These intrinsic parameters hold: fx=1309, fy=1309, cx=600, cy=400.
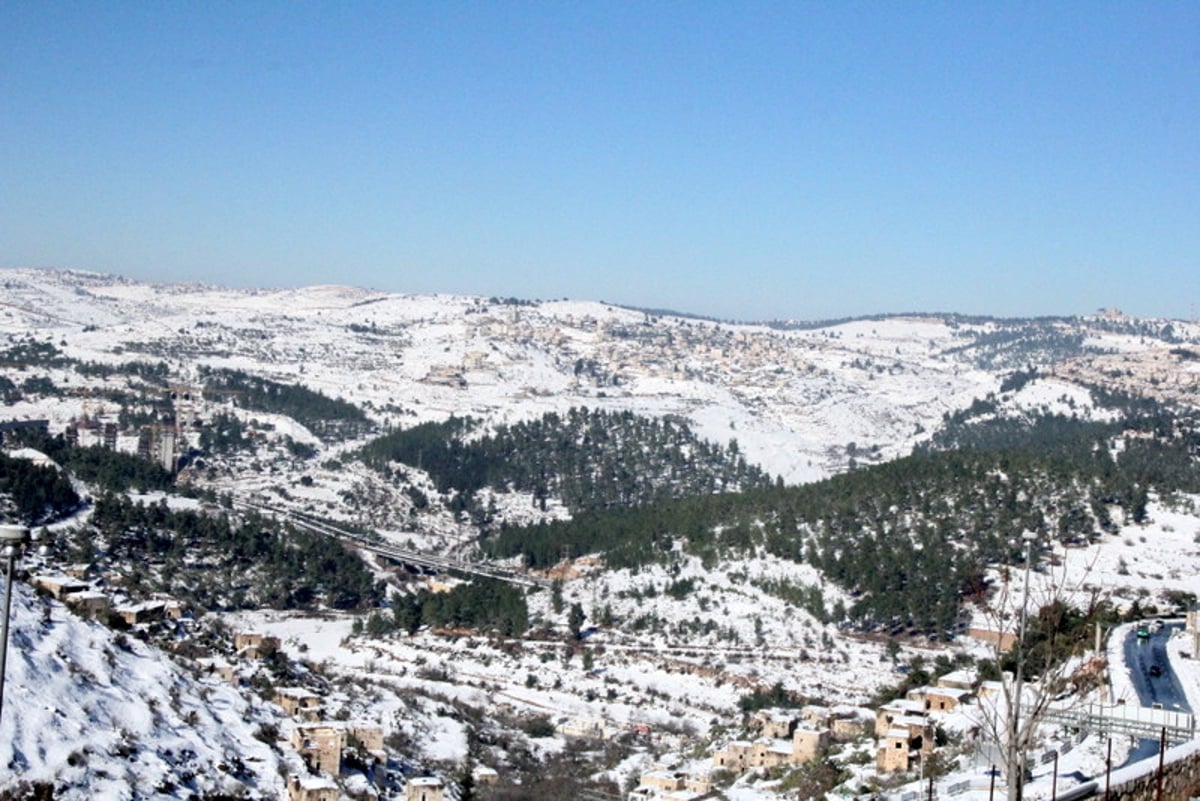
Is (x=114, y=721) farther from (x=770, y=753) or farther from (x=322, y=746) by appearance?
(x=770, y=753)

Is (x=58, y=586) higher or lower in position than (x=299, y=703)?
higher

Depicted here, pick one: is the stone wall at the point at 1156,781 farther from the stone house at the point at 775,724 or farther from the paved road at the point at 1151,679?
the stone house at the point at 775,724

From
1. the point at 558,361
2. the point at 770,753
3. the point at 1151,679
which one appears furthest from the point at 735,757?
the point at 558,361

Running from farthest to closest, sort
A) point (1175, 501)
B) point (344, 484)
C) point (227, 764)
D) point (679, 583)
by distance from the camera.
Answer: point (344, 484) → point (1175, 501) → point (679, 583) → point (227, 764)

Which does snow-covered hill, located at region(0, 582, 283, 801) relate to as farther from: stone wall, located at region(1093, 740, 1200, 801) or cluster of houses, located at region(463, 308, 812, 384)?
cluster of houses, located at region(463, 308, 812, 384)

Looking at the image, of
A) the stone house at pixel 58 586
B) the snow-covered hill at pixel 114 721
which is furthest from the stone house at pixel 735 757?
the stone house at pixel 58 586

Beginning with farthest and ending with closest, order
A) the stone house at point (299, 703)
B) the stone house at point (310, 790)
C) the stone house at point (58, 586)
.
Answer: the stone house at point (58, 586), the stone house at point (299, 703), the stone house at point (310, 790)

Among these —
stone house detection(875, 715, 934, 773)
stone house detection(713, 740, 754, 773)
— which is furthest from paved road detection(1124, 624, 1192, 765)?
stone house detection(713, 740, 754, 773)

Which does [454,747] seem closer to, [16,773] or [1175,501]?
[16,773]

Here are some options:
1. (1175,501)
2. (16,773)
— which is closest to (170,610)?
(16,773)

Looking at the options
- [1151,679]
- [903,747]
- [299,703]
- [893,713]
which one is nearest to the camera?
[903,747]

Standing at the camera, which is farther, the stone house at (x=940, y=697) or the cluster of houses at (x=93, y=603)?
the cluster of houses at (x=93, y=603)
